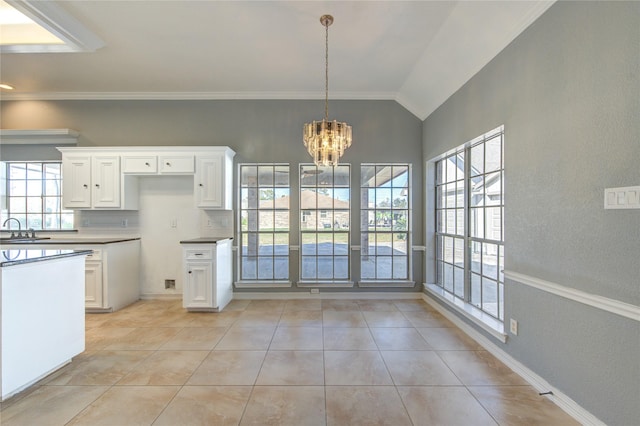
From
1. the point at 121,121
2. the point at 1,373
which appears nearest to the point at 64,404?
the point at 1,373

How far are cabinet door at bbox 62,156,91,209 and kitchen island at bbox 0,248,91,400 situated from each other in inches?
76.5

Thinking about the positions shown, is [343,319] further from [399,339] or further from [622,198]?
[622,198]

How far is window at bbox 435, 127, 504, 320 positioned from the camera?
2.61 meters

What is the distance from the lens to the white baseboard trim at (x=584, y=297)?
4.51ft

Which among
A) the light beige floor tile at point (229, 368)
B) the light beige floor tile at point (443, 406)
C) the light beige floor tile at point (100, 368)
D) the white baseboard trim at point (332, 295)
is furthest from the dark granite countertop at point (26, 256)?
the light beige floor tile at point (443, 406)

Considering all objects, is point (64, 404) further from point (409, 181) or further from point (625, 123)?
point (409, 181)

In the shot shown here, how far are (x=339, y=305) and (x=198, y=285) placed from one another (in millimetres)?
Result: 1863

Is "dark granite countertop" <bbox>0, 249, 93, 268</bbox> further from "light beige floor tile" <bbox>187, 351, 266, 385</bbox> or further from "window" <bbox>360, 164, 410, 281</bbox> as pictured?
"window" <bbox>360, 164, 410, 281</bbox>

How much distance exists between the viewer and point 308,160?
4.08 m

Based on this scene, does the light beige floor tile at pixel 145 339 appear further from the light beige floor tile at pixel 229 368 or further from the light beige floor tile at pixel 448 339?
the light beige floor tile at pixel 448 339

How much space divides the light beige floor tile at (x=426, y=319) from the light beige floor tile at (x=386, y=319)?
8cm

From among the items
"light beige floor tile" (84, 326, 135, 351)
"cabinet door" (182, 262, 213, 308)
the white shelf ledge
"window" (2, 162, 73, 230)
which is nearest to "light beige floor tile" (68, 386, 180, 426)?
"light beige floor tile" (84, 326, 135, 351)

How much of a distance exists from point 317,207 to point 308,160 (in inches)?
28.0

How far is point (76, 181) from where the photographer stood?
12.3 feet
